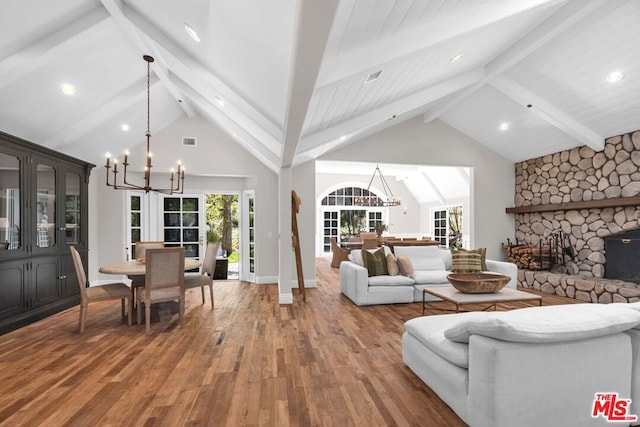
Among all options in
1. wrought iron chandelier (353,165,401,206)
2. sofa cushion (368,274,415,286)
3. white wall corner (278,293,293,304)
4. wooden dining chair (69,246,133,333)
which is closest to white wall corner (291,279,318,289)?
white wall corner (278,293,293,304)

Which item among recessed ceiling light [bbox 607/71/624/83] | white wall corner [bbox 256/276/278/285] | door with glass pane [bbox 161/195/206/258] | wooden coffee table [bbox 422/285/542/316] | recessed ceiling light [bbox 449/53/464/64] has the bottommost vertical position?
→ white wall corner [bbox 256/276/278/285]

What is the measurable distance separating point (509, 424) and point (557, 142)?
18.7ft

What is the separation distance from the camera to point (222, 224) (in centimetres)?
711

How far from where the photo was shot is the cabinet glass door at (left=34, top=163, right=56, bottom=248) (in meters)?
3.92

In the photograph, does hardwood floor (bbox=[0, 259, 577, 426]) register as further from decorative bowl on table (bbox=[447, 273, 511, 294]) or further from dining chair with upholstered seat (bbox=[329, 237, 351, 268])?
dining chair with upholstered seat (bbox=[329, 237, 351, 268])

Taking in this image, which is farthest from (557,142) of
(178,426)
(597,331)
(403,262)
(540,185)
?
(178,426)

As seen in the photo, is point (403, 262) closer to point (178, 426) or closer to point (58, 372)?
point (178, 426)

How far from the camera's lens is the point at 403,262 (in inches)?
191

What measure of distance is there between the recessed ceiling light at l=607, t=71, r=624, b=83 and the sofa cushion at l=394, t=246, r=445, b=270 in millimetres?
3233

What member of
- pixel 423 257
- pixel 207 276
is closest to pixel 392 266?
pixel 423 257

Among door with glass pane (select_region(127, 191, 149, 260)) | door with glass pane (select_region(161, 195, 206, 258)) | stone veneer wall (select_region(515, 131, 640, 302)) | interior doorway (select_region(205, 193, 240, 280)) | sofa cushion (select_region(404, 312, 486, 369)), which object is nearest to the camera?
sofa cushion (select_region(404, 312, 486, 369))

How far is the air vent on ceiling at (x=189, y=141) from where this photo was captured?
19.4ft

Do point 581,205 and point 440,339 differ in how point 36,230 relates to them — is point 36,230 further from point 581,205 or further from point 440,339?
point 581,205

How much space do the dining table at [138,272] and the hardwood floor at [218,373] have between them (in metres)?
0.40
